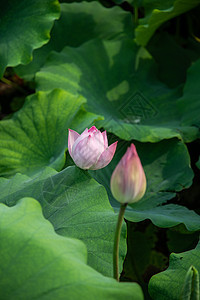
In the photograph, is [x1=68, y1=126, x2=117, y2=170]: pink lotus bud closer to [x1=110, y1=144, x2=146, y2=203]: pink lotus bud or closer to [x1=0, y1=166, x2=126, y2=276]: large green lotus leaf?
[x1=0, y1=166, x2=126, y2=276]: large green lotus leaf

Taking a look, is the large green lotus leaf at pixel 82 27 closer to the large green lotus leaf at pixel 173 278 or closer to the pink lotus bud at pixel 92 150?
the pink lotus bud at pixel 92 150

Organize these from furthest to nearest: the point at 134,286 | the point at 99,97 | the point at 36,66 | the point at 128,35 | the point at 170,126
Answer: the point at 128,35
the point at 36,66
the point at 99,97
the point at 170,126
the point at 134,286

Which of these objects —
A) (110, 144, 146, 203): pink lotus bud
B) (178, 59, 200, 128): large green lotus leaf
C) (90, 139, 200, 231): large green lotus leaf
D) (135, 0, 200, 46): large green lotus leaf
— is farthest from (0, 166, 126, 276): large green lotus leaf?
(135, 0, 200, 46): large green lotus leaf

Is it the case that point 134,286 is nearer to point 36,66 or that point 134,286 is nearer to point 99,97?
point 99,97

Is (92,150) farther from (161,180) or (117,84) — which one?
(117,84)

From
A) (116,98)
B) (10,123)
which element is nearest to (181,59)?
(116,98)

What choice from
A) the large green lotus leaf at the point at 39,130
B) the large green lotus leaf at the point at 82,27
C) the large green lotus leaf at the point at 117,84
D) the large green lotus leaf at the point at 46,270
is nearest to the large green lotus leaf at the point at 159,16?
the large green lotus leaf at the point at 117,84

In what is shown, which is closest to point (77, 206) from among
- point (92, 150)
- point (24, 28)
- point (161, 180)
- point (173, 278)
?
point (92, 150)

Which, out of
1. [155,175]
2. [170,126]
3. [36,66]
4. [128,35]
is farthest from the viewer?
[128,35]
